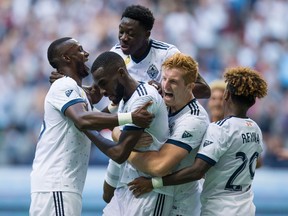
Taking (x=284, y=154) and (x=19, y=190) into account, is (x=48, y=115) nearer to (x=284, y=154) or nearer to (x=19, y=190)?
(x=284, y=154)

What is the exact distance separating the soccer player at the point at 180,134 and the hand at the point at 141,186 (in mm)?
24

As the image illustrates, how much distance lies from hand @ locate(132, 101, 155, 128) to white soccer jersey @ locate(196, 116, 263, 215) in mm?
496

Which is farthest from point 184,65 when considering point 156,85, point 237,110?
point 237,110

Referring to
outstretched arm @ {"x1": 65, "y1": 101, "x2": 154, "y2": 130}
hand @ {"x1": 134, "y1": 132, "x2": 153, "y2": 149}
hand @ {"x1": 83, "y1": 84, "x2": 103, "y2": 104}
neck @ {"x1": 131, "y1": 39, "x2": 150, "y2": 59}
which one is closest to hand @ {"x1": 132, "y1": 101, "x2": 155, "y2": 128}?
outstretched arm @ {"x1": 65, "y1": 101, "x2": 154, "y2": 130}

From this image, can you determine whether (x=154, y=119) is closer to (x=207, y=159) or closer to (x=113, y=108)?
(x=207, y=159)

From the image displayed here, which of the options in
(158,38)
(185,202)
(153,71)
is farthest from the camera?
A: (158,38)

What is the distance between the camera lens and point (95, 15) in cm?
1433

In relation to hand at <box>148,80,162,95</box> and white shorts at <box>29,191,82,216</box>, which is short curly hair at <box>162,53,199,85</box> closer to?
hand at <box>148,80,162,95</box>

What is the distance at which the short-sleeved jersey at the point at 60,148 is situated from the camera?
21.7ft

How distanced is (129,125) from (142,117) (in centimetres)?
15

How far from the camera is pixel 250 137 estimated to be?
21.8 feet

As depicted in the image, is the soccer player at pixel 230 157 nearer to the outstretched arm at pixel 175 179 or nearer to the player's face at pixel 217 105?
the outstretched arm at pixel 175 179

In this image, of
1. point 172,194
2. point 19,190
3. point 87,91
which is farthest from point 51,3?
point 172,194

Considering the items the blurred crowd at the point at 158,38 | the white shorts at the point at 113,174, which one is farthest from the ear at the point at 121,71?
the blurred crowd at the point at 158,38
